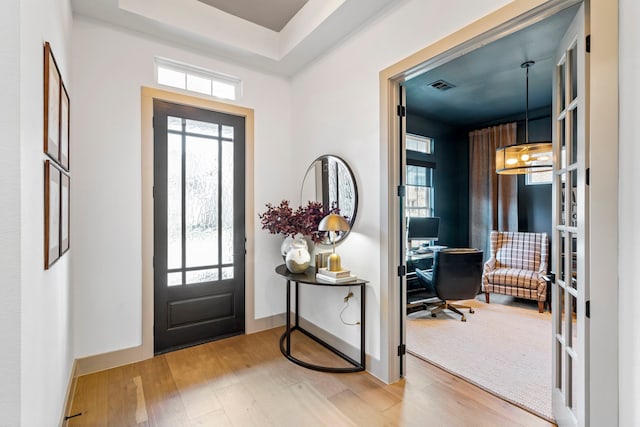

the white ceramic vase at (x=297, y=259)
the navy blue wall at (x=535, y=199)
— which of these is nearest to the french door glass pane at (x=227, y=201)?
the white ceramic vase at (x=297, y=259)

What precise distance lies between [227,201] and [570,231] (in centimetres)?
280

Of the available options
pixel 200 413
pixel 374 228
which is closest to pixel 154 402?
pixel 200 413

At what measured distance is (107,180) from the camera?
8.38ft

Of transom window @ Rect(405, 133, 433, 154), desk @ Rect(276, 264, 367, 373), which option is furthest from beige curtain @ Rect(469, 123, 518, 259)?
desk @ Rect(276, 264, 367, 373)

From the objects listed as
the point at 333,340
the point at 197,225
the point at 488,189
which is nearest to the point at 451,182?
the point at 488,189

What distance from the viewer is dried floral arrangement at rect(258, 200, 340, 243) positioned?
282 cm

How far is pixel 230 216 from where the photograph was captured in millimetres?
3219

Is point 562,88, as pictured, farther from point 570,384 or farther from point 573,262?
point 570,384

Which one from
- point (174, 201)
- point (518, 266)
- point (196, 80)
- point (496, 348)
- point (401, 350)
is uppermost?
point (196, 80)
